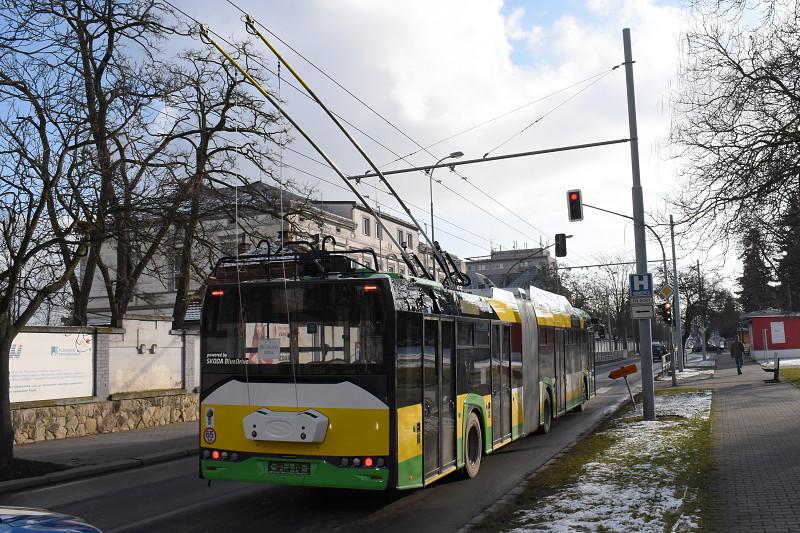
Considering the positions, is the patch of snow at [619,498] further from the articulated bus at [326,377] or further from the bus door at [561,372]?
the bus door at [561,372]

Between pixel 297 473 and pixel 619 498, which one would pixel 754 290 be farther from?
pixel 297 473

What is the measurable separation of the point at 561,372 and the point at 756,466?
23.1 ft

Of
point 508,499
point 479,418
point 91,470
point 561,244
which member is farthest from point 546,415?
point 561,244

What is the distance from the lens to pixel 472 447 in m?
10.4

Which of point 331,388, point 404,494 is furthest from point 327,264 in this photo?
point 404,494

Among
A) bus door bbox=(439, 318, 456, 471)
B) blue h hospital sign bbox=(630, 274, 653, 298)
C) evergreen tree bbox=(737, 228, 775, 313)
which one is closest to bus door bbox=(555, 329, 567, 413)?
blue h hospital sign bbox=(630, 274, 653, 298)

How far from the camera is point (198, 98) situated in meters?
20.6

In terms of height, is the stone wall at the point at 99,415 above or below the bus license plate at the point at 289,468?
below

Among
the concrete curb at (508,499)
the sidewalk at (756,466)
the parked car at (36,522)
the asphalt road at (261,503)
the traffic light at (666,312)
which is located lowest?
the asphalt road at (261,503)

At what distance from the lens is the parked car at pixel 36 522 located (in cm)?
409

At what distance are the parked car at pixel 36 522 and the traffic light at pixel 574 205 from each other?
1631cm

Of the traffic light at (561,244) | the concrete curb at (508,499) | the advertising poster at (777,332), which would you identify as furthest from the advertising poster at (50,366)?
the advertising poster at (777,332)

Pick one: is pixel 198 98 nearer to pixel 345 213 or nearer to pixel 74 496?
pixel 74 496

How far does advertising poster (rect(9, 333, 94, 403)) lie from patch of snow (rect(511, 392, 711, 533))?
11.9 meters
